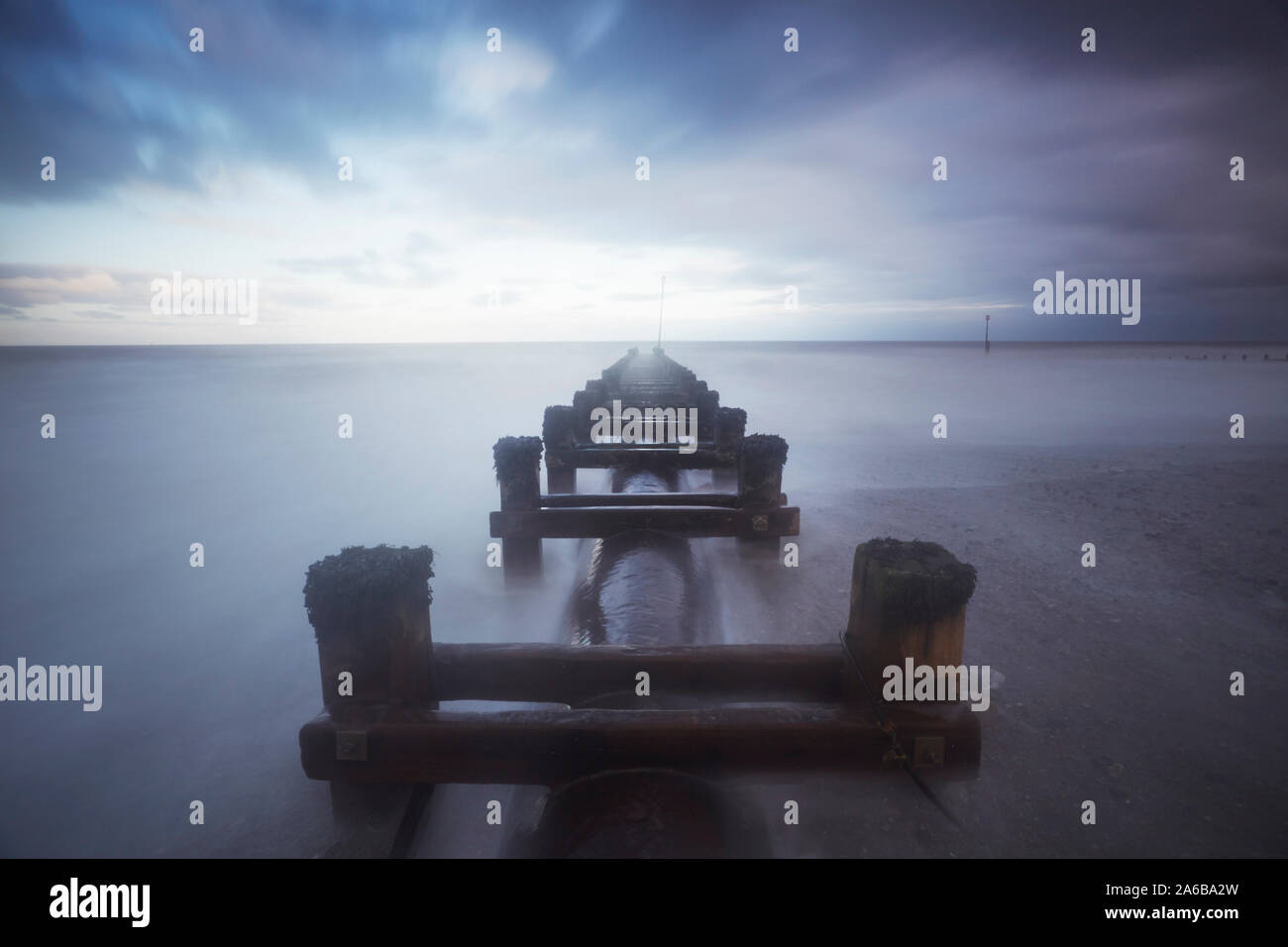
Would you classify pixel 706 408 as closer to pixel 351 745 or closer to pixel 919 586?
pixel 919 586

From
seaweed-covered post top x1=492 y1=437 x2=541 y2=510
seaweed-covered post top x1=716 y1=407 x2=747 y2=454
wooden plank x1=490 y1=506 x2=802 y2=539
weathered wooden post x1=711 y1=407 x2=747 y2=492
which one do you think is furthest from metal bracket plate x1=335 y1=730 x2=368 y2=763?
seaweed-covered post top x1=716 y1=407 x2=747 y2=454

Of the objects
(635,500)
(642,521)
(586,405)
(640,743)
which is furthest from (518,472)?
(640,743)

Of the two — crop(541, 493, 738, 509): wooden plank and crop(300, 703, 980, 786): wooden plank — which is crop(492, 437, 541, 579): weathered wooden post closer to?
crop(541, 493, 738, 509): wooden plank

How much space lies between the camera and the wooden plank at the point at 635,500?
512 centimetres

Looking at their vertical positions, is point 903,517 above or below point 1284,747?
above

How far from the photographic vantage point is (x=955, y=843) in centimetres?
308

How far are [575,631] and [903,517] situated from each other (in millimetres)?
7183

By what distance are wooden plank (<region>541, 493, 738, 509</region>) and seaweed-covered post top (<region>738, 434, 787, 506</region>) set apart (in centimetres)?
17

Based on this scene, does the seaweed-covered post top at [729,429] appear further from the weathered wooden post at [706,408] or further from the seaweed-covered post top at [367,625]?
the seaweed-covered post top at [367,625]

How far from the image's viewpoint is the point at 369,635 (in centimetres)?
189

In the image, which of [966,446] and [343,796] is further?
[966,446]

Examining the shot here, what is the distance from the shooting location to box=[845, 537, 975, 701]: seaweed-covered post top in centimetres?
176
